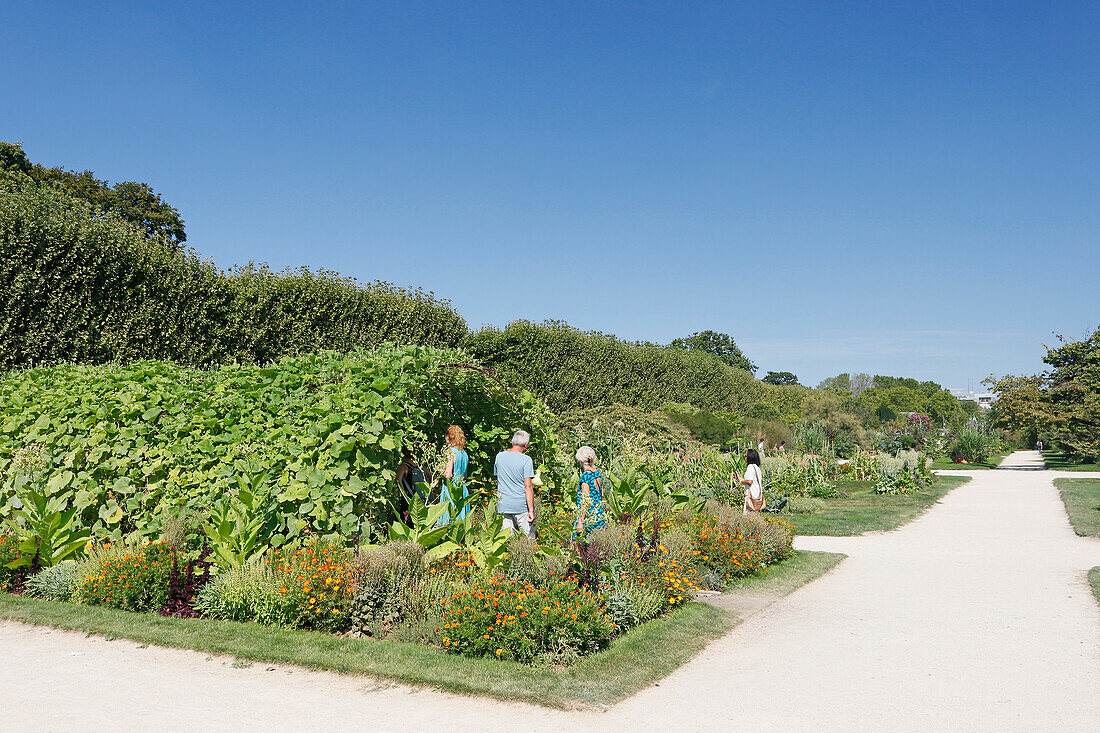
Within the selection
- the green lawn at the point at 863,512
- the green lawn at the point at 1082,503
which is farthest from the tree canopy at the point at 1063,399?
the green lawn at the point at 863,512

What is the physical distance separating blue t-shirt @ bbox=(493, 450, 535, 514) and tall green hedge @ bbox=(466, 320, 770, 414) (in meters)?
9.73

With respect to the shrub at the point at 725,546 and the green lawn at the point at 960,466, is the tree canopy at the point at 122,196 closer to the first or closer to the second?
the shrub at the point at 725,546

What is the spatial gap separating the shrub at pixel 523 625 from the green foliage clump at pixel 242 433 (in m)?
1.64

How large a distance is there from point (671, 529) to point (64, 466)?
20.1 feet

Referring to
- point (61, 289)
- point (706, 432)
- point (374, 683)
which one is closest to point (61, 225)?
point (61, 289)

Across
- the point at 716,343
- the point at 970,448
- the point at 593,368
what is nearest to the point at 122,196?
the point at 593,368

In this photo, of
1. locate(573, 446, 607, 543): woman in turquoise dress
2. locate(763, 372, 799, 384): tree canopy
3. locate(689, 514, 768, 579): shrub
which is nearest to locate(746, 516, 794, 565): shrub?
locate(689, 514, 768, 579): shrub

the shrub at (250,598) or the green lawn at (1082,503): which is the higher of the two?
the green lawn at (1082,503)

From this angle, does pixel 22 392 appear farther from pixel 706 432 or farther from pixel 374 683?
pixel 706 432

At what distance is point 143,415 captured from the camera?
285 inches

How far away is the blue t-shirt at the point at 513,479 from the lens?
7.03 meters

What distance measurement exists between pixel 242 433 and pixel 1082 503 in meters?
16.0

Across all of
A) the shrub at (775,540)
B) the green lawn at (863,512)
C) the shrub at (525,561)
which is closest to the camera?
the shrub at (525,561)

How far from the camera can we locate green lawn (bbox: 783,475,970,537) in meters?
12.0
